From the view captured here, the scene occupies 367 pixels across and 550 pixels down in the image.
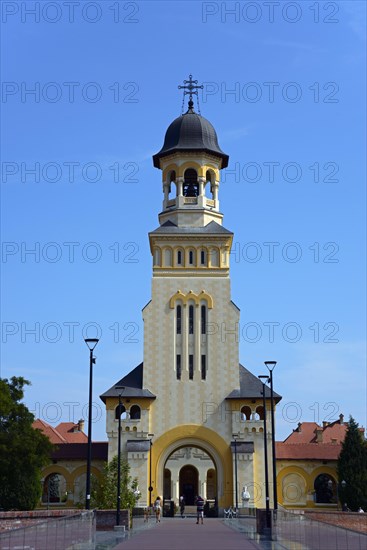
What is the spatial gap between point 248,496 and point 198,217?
23183mm

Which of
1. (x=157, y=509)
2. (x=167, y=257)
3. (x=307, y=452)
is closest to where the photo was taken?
(x=157, y=509)

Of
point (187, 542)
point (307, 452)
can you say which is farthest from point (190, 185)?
point (187, 542)

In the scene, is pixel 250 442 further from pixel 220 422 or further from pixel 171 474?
pixel 171 474

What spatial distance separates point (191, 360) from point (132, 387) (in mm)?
5191

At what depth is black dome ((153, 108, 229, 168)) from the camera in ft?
219

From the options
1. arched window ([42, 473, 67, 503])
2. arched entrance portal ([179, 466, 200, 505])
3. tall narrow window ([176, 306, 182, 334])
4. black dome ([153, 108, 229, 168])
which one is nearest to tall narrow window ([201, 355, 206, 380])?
tall narrow window ([176, 306, 182, 334])

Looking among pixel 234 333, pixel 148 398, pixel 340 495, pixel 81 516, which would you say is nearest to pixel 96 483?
pixel 148 398

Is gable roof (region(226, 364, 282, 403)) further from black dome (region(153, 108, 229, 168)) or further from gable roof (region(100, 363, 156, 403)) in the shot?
black dome (region(153, 108, 229, 168))

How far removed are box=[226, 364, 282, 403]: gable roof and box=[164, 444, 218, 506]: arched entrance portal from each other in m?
29.9

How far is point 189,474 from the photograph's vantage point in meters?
93.9

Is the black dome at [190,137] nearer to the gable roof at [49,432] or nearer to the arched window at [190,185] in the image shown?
the arched window at [190,185]

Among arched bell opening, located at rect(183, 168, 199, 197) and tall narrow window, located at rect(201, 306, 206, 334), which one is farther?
arched bell opening, located at rect(183, 168, 199, 197)

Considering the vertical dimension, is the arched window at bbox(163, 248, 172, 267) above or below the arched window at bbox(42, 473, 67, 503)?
above

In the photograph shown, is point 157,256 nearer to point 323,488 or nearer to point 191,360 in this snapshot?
point 191,360
